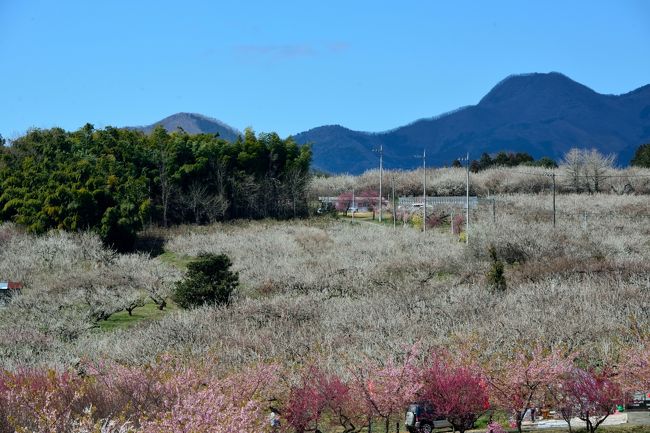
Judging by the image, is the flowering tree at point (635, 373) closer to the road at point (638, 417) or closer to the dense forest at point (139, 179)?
the road at point (638, 417)

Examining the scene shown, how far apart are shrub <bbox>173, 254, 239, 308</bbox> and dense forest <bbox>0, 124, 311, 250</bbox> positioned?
14.0 m

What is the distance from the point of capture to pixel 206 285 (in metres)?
28.8

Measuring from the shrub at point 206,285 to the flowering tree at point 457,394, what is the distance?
15357 mm

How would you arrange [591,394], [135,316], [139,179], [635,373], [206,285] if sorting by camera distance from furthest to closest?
1. [139,179]
2. [206,285]
3. [135,316]
4. [635,373]
5. [591,394]

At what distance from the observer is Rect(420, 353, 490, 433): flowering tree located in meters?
13.8

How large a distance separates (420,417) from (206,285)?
51.6 ft

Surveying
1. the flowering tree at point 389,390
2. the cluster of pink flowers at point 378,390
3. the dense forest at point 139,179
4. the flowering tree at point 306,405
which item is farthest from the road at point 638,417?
A: the dense forest at point 139,179

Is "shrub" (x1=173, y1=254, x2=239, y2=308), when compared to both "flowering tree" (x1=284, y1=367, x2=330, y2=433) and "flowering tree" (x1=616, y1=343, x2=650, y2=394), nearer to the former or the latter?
"flowering tree" (x1=284, y1=367, x2=330, y2=433)

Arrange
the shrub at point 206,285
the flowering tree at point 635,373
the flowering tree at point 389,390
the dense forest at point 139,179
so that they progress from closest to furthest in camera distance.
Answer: the flowering tree at point 389,390, the flowering tree at point 635,373, the shrub at point 206,285, the dense forest at point 139,179

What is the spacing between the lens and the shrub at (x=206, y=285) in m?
28.7

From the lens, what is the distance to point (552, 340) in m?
20.3

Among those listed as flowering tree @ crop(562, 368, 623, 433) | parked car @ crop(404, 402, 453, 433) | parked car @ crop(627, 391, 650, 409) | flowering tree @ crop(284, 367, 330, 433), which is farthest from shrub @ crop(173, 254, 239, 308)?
flowering tree @ crop(562, 368, 623, 433)

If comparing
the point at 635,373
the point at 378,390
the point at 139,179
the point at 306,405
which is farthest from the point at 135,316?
the point at 139,179

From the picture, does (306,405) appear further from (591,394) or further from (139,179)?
(139,179)
